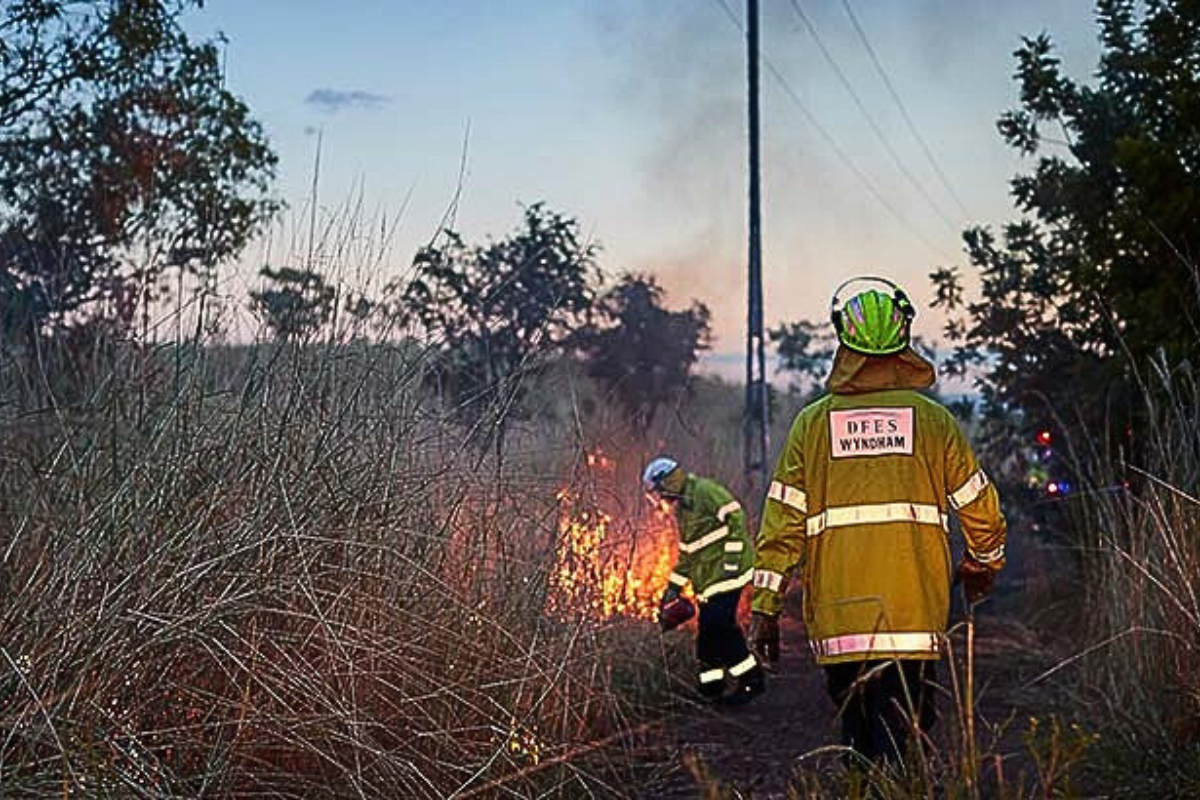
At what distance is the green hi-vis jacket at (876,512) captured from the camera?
6062 millimetres

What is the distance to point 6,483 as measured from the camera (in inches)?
237

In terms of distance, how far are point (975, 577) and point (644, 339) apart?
72.8 ft

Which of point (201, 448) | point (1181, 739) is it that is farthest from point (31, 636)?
point (1181, 739)

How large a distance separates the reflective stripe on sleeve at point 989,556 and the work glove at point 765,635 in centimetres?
73

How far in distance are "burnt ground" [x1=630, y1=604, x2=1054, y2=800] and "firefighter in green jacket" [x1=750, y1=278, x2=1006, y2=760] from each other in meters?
0.47

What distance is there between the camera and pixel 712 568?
37.1 feet

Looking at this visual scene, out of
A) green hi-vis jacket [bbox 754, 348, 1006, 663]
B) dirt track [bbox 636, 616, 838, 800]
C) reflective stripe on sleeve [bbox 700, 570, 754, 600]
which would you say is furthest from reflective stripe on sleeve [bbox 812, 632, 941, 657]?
reflective stripe on sleeve [bbox 700, 570, 754, 600]

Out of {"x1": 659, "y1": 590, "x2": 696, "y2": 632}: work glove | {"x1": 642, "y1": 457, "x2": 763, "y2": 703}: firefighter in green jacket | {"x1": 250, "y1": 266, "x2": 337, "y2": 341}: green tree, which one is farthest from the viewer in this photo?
{"x1": 642, "y1": 457, "x2": 763, "y2": 703}: firefighter in green jacket

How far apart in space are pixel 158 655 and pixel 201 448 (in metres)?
0.90

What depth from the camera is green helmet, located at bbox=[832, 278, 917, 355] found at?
612cm

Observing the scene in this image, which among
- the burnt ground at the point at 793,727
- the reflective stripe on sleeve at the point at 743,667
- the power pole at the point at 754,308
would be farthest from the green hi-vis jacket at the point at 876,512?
the power pole at the point at 754,308

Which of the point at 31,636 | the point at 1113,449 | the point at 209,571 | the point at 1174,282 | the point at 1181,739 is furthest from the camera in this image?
the point at 1113,449

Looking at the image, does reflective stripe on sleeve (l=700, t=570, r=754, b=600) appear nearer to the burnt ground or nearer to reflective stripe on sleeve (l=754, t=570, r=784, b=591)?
the burnt ground

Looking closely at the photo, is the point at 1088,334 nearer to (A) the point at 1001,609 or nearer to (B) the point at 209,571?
(A) the point at 1001,609
